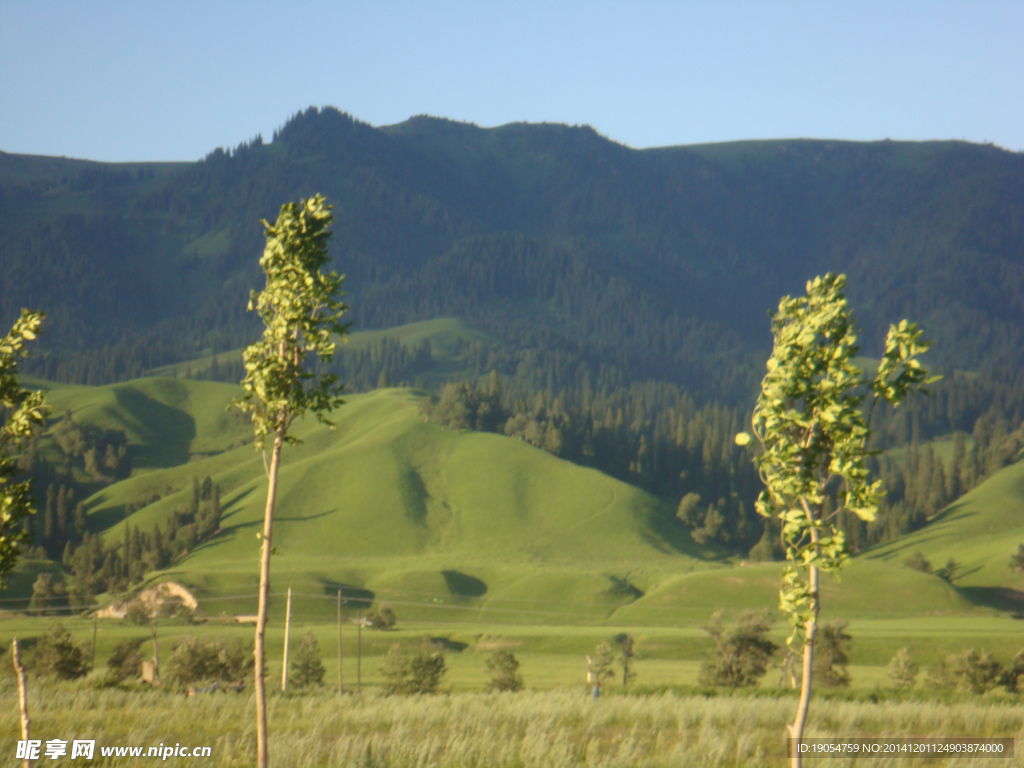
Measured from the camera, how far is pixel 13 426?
54.0ft

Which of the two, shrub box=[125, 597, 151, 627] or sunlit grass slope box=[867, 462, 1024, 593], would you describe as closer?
shrub box=[125, 597, 151, 627]

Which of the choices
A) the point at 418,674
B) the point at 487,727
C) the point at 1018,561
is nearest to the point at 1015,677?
the point at 418,674

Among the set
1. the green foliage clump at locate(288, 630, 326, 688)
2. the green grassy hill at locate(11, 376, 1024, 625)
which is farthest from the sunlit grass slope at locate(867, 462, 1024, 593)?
the green foliage clump at locate(288, 630, 326, 688)

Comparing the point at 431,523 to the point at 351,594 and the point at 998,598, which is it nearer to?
the point at 351,594

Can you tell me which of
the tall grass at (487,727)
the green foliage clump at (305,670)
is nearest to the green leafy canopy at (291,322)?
the tall grass at (487,727)

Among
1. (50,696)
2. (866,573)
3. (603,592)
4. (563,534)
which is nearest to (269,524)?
(50,696)

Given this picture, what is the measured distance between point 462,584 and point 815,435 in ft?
389

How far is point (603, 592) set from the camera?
120 meters

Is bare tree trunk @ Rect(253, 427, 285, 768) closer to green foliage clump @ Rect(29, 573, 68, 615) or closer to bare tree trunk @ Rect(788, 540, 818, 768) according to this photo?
bare tree trunk @ Rect(788, 540, 818, 768)

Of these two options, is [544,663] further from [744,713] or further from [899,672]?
[744,713]

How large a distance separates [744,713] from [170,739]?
15192mm

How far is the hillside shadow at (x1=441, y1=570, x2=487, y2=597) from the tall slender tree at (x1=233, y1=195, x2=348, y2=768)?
11133 centimetres

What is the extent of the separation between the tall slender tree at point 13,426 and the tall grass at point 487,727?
16.8 ft

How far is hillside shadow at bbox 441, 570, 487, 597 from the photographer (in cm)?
12421
